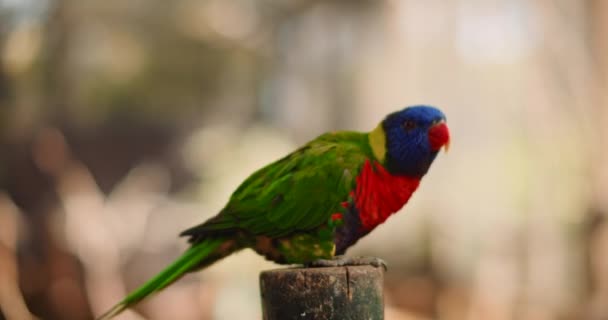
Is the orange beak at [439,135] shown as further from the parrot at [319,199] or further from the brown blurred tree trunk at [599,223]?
the brown blurred tree trunk at [599,223]

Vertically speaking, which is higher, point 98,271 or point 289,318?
point 289,318

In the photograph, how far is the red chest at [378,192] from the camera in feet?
5.93

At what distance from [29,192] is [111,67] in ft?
2.64

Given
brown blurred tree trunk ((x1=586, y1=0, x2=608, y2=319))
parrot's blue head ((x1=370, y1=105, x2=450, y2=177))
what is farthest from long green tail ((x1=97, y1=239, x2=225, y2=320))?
brown blurred tree trunk ((x1=586, y1=0, x2=608, y2=319))

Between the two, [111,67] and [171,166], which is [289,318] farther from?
[111,67]

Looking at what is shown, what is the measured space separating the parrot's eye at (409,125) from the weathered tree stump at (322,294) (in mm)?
479

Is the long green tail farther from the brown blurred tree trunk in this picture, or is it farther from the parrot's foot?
the brown blurred tree trunk

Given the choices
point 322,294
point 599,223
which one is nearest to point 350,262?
point 322,294

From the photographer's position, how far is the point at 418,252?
404 centimetres

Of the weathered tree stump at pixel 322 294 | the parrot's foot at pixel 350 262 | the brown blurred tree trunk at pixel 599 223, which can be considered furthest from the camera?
the brown blurred tree trunk at pixel 599 223

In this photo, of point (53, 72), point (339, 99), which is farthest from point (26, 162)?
point (339, 99)

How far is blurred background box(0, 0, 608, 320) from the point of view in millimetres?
3861

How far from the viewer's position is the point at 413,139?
1.83 meters

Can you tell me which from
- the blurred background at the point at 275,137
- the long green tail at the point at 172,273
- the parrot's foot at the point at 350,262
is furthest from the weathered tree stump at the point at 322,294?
the blurred background at the point at 275,137
